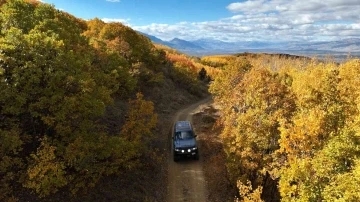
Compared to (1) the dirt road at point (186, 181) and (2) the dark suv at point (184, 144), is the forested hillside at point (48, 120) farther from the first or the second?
(2) the dark suv at point (184, 144)

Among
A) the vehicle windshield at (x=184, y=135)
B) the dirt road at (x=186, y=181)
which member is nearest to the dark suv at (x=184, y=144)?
the vehicle windshield at (x=184, y=135)

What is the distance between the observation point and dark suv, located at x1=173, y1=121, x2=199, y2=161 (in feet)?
101

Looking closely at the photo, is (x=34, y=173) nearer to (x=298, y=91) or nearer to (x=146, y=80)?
(x=298, y=91)

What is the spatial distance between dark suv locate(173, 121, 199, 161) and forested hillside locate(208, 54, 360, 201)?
4.79 m

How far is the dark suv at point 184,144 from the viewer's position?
30.6 meters

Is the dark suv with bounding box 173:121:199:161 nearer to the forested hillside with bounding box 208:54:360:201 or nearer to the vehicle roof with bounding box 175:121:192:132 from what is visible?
the vehicle roof with bounding box 175:121:192:132

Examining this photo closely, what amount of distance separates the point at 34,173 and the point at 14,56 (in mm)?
7350

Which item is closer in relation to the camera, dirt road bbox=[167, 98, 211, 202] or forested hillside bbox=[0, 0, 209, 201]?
forested hillside bbox=[0, 0, 209, 201]

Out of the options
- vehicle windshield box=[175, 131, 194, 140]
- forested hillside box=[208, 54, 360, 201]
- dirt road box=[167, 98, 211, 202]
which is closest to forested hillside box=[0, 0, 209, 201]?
dirt road box=[167, 98, 211, 202]

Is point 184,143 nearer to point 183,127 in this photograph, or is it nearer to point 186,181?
point 183,127

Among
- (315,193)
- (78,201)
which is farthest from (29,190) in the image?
(315,193)

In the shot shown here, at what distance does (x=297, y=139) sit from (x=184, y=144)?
1329cm

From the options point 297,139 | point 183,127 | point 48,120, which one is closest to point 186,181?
point 183,127

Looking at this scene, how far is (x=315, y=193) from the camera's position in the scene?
49.0 feet
